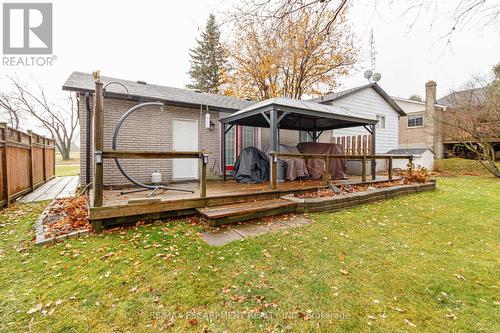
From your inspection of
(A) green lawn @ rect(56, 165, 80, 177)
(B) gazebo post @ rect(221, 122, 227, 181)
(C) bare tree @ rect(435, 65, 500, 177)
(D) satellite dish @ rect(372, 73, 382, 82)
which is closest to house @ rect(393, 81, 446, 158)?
(C) bare tree @ rect(435, 65, 500, 177)

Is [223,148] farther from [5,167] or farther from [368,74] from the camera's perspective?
[368,74]

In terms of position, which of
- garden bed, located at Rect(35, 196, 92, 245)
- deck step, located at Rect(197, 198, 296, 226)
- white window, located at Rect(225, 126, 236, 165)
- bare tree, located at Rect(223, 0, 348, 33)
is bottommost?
garden bed, located at Rect(35, 196, 92, 245)

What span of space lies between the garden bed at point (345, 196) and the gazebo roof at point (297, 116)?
232cm

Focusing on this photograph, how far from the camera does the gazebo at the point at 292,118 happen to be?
20.2 feet

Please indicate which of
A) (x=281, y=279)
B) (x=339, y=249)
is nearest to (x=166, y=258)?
(x=281, y=279)

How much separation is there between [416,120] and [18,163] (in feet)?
86.5

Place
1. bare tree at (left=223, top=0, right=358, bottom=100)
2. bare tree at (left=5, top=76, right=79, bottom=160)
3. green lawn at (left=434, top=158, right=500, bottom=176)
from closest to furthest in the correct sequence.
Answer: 1. bare tree at (left=223, top=0, right=358, bottom=100)
2. green lawn at (left=434, top=158, right=500, bottom=176)
3. bare tree at (left=5, top=76, right=79, bottom=160)

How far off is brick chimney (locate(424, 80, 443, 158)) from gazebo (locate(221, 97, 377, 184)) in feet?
45.7

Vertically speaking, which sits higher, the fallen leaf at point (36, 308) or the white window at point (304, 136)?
the white window at point (304, 136)

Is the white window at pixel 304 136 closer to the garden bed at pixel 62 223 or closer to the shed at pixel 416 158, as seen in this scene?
the shed at pixel 416 158

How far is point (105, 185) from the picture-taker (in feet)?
21.4

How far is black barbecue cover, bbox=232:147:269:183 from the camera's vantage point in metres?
7.67

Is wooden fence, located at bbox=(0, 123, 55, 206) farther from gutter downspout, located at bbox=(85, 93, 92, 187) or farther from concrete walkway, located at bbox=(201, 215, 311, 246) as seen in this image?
concrete walkway, located at bbox=(201, 215, 311, 246)

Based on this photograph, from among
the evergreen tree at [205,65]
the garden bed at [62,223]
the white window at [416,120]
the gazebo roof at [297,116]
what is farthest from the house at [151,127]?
the white window at [416,120]
